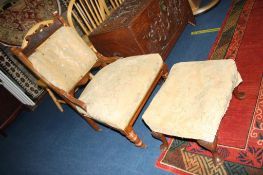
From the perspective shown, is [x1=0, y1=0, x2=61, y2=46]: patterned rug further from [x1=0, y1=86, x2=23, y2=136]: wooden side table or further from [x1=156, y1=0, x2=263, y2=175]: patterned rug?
[x1=156, y1=0, x2=263, y2=175]: patterned rug

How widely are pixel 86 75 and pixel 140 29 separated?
67 cm

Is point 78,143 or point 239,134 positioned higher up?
point 78,143

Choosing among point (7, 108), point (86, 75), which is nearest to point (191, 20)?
point (86, 75)

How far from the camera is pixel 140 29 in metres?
1.99

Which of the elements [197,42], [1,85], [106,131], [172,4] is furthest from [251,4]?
[1,85]

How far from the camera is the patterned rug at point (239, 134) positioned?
150 centimetres

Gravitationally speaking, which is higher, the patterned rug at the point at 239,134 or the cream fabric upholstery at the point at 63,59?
the cream fabric upholstery at the point at 63,59

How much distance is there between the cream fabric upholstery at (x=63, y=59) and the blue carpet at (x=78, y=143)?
2.24 ft

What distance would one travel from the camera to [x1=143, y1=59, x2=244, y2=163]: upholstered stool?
4.19ft

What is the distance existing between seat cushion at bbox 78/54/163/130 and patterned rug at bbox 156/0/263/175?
1.71 feet

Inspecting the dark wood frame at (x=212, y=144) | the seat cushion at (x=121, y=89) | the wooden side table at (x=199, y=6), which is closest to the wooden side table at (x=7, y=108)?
the seat cushion at (x=121, y=89)

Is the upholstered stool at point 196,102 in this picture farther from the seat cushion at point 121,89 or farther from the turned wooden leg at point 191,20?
the turned wooden leg at point 191,20

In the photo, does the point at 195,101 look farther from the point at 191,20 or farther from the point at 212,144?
the point at 191,20

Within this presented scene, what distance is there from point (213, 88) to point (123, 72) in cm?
77
